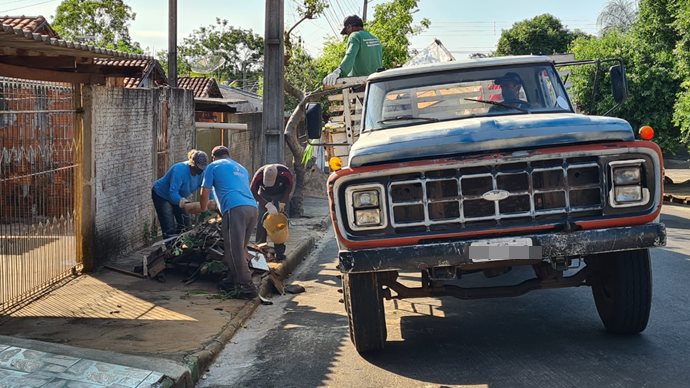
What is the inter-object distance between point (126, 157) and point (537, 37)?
44921mm

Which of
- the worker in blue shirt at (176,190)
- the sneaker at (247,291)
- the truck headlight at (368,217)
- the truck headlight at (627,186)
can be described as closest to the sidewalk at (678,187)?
the worker in blue shirt at (176,190)

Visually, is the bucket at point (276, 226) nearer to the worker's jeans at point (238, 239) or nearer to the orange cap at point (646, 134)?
the worker's jeans at point (238, 239)

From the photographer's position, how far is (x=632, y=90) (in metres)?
26.8

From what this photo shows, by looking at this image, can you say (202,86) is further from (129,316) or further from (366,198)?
(366,198)

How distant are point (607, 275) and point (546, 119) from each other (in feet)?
4.63

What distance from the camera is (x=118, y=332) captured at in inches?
312

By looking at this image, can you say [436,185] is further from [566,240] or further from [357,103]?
[357,103]

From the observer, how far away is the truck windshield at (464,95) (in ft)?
26.2

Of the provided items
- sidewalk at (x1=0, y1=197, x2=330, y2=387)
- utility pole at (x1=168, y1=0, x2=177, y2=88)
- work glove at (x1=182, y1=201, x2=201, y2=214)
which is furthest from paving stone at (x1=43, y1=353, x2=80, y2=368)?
utility pole at (x1=168, y1=0, x2=177, y2=88)

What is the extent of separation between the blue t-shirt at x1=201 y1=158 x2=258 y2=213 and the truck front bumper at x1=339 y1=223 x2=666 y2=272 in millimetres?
3572

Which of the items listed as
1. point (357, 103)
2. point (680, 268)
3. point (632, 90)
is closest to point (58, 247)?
point (357, 103)

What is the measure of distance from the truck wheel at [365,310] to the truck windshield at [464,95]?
1710 millimetres

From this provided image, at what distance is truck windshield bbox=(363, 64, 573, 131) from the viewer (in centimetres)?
800

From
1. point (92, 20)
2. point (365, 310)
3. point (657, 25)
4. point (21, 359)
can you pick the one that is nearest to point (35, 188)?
point (21, 359)
